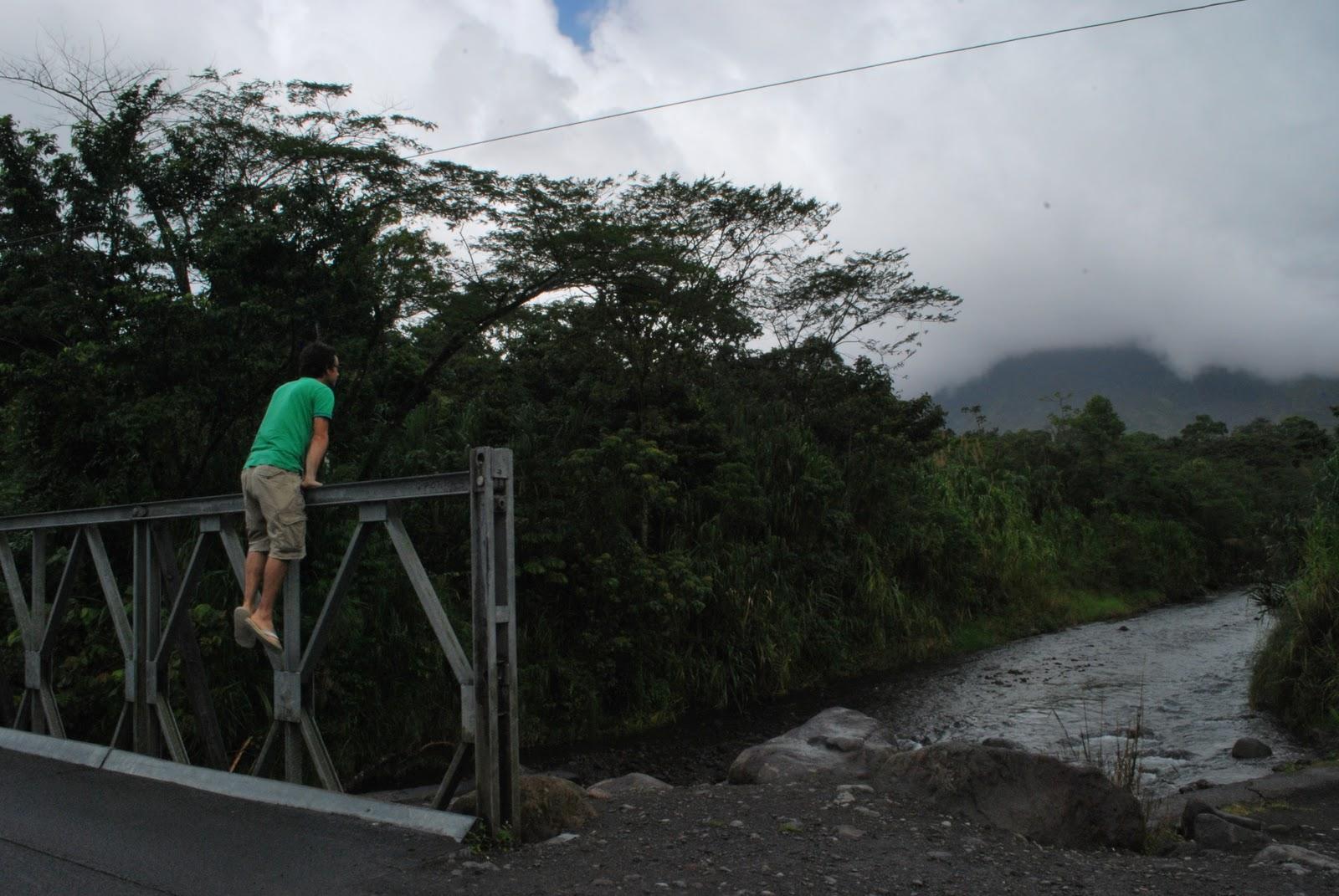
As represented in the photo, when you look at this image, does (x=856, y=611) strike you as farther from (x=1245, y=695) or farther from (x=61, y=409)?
(x=61, y=409)

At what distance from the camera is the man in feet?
15.7

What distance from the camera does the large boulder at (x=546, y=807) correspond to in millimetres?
4176

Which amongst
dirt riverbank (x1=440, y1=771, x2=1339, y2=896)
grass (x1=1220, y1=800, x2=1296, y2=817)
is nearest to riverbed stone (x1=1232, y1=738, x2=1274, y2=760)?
grass (x1=1220, y1=800, x2=1296, y2=817)

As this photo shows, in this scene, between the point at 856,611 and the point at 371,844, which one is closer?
the point at 371,844

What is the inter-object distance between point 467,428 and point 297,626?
24.4 ft

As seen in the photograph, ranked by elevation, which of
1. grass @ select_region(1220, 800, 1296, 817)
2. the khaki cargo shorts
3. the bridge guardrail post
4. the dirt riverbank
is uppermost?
the khaki cargo shorts

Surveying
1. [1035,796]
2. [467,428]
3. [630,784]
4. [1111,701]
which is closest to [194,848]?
[1035,796]

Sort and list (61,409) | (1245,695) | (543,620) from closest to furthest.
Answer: (61,409) < (543,620) < (1245,695)

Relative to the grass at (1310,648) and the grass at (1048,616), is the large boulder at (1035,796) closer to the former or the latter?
the grass at (1310,648)

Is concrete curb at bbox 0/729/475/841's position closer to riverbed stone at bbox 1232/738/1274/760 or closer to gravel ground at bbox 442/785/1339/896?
Answer: gravel ground at bbox 442/785/1339/896

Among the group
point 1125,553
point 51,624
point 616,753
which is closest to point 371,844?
point 51,624

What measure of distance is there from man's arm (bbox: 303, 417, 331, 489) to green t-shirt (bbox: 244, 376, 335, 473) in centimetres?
4

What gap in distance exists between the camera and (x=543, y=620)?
36.4 feet

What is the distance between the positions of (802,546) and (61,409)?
9.83 metres
